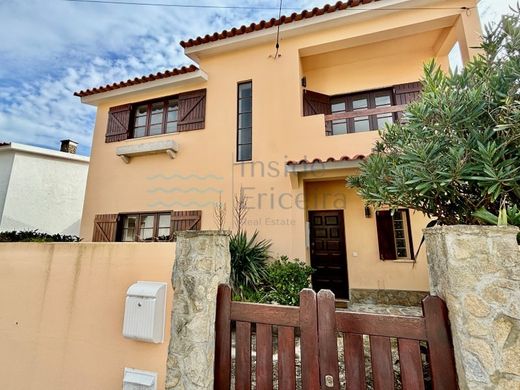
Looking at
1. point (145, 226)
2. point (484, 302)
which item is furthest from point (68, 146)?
point (484, 302)

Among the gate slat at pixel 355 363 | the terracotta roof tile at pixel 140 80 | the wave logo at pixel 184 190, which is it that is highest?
the terracotta roof tile at pixel 140 80

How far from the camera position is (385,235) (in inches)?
289

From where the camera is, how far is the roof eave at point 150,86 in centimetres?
843

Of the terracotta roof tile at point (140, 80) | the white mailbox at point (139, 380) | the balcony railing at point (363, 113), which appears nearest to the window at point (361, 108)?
the balcony railing at point (363, 113)

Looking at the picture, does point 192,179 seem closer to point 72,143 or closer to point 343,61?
point 343,61

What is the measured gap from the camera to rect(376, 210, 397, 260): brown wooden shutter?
7246 mm

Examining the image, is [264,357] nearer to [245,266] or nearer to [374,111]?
[245,266]

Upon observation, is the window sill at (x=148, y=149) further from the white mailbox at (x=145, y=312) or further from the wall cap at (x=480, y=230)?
the wall cap at (x=480, y=230)

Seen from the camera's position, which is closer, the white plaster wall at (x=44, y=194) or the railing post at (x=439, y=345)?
the railing post at (x=439, y=345)

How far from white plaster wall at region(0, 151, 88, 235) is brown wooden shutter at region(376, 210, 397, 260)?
54.9ft

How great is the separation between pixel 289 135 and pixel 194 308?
6.05 m

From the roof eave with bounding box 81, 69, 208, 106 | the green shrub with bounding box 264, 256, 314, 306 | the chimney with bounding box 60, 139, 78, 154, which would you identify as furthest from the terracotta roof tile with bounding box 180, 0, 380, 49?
the chimney with bounding box 60, 139, 78, 154

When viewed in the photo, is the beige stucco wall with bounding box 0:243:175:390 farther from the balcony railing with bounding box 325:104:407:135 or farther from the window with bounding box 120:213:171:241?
the balcony railing with bounding box 325:104:407:135

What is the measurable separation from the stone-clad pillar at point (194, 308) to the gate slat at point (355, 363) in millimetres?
1314
